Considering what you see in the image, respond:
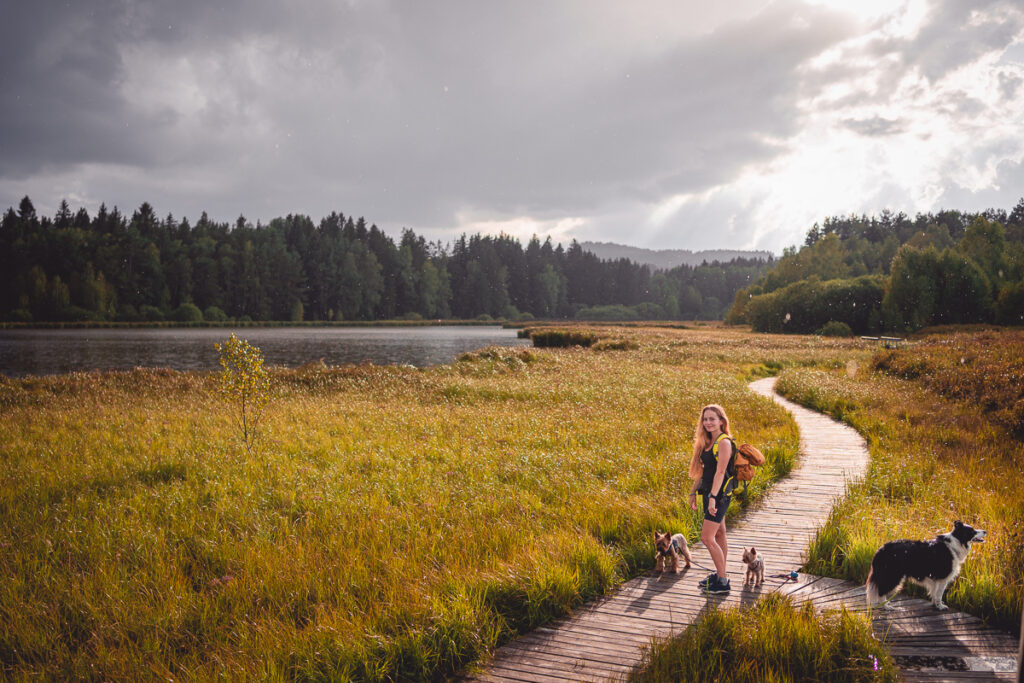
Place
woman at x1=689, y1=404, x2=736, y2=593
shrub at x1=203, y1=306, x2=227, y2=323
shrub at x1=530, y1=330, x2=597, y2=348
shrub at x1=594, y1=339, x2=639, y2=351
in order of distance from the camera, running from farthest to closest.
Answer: shrub at x1=203, y1=306, x2=227, y2=323, shrub at x1=530, y1=330, x2=597, y2=348, shrub at x1=594, y1=339, x2=639, y2=351, woman at x1=689, y1=404, x2=736, y2=593

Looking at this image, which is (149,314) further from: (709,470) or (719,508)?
(719,508)

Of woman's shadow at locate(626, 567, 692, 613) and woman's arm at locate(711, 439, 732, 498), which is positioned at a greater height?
woman's arm at locate(711, 439, 732, 498)

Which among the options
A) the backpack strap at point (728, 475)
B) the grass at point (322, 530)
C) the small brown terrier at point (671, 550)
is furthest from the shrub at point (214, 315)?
the backpack strap at point (728, 475)

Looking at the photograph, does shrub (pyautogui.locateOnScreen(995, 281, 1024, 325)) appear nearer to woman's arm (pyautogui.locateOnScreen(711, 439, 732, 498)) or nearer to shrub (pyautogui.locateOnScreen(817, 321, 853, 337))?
shrub (pyautogui.locateOnScreen(817, 321, 853, 337))

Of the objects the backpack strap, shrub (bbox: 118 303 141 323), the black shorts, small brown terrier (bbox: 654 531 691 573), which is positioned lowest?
small brown terrier (bbox: 654 531 691 573)

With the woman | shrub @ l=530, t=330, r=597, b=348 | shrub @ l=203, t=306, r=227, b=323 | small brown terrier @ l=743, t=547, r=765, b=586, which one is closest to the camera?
small brown terrier @ l=743, t=547, r=765, b=586

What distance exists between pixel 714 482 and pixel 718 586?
97 centimetres

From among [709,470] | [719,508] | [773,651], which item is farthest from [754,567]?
[773,651]

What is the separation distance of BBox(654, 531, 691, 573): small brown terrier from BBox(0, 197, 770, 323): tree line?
106219 millimetres

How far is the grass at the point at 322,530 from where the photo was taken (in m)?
4.40

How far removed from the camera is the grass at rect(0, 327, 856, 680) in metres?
4.40

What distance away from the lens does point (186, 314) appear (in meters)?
95.8

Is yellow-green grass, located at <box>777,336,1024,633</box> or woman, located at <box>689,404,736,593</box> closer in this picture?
yellow-green grass, located at <box>777,336,1024,633</box>

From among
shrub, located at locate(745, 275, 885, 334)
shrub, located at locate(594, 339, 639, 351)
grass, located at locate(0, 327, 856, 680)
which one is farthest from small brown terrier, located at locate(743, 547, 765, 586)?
shrub, located at locate(745, 275, 885, 334)
